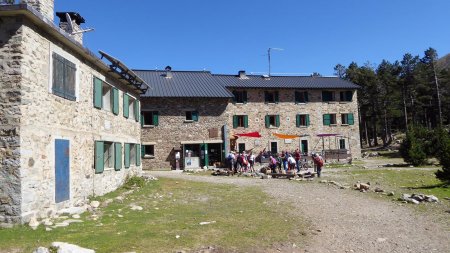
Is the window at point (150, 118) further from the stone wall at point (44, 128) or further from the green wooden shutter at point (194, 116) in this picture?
the stone wall at point (44, 128)

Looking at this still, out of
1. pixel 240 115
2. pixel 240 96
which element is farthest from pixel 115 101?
pixel 240 96

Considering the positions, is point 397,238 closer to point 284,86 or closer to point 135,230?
point 135,230

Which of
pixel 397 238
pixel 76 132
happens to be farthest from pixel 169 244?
pixel 76 132

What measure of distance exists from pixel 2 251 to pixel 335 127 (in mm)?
34174

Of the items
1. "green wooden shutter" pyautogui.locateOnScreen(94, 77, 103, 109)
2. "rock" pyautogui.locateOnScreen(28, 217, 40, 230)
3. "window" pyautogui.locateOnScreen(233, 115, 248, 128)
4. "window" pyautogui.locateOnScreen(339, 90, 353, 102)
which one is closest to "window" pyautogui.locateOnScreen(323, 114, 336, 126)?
"window" pyautogui.locateOnScreen(339, 90, 353, 102)

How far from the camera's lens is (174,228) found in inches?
348

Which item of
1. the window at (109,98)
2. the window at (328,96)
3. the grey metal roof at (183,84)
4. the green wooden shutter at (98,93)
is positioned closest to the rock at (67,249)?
the green wooden shutter at (98,93)

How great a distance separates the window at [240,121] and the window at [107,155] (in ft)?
62.5

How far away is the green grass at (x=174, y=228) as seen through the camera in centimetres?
737

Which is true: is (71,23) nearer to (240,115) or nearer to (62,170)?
(62,170)

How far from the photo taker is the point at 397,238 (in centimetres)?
835

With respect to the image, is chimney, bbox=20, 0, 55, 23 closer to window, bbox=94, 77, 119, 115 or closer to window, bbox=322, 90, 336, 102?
window, bbox=94, 77, 119, 115

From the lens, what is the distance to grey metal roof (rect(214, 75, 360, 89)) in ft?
118

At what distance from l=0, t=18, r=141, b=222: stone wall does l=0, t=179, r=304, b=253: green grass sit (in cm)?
102
